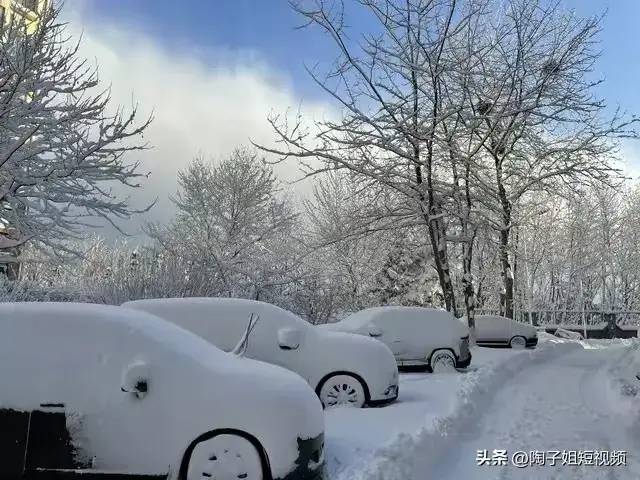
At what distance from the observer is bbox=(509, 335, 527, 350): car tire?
21.5 metres

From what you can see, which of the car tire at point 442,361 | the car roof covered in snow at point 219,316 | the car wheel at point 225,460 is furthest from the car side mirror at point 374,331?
the car wheel at point 225,460

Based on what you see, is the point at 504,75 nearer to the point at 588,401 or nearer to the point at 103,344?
the point at 588,401

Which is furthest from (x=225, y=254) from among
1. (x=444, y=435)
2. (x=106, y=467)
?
(x=106, y=467)

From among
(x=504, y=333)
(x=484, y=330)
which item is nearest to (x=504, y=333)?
(x=504, y=333)

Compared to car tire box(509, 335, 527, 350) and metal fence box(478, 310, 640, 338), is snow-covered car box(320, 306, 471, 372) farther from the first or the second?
metal fence box(478, 310, 640, 338)

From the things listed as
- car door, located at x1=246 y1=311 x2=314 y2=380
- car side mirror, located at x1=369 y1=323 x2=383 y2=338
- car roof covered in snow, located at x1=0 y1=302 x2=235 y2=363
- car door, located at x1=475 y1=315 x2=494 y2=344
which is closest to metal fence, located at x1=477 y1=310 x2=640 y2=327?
car door, located at x1=475 y1=315 x2=494 y2=344

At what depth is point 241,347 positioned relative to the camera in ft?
18.8

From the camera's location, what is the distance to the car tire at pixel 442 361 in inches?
490

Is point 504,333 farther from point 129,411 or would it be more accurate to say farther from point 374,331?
point 129,411

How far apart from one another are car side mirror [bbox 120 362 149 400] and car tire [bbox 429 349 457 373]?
30.0 feet

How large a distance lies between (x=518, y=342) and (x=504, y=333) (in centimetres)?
60

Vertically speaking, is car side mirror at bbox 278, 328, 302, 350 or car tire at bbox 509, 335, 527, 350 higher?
car side mirror at bbox 278, 328, 302, 350

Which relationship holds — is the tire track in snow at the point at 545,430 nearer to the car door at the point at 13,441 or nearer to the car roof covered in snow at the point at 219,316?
the car roof covered in snow at the point at 219,316

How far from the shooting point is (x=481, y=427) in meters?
7.50
